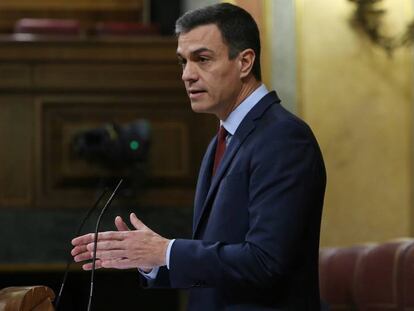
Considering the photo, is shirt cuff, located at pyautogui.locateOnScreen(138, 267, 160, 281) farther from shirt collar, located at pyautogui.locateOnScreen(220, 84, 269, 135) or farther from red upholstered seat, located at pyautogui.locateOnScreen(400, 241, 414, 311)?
red upholstered seat, located at pyautogui.locateOnScreen(400, 241, 414, 311)

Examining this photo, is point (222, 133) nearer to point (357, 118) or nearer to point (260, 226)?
point (260, 226)

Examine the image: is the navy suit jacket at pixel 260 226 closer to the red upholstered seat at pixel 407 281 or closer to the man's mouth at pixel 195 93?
the man's mouth at pixel 195 93

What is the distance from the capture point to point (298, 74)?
4070mm

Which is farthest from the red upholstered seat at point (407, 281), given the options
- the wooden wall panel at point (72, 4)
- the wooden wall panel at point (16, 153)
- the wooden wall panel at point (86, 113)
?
the wooden wall panel at point (72, 4)

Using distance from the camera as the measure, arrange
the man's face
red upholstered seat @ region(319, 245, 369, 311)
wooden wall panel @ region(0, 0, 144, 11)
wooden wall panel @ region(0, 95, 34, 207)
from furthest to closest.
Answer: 1. wooden wall panel @ region(0, 0, 144, 11)
2. wooden wall panel @ region(0, 95, 34, 207)
3. red upholstered seat @ region(319, 245, 369, 311)
4. the man's face

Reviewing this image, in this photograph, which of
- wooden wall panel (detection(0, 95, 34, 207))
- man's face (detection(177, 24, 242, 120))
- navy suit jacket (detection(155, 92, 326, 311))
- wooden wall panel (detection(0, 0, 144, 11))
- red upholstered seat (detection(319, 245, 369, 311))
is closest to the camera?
navy suit jacket (detection(155, 92, 326, 311))

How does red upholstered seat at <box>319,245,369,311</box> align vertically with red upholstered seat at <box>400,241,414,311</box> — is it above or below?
below

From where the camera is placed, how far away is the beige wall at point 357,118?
4.09 meters

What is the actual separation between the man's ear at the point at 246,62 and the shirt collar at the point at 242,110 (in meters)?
0.04

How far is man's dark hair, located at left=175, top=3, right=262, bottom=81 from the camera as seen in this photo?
5.79 ft

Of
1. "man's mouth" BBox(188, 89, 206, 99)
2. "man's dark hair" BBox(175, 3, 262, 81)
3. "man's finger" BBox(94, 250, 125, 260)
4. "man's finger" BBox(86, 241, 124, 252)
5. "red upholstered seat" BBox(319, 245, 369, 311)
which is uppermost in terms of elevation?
"man's dark hair" BBox(175, 3, 262, 81)

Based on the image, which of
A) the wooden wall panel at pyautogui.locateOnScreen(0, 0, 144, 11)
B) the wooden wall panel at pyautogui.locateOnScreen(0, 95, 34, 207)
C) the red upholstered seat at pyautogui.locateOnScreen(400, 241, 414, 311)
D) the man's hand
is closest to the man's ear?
the man's hand

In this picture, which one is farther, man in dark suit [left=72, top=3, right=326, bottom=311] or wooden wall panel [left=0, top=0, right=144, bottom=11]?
wooden wall panel [left=0, top=0, right=144, bottom=11]

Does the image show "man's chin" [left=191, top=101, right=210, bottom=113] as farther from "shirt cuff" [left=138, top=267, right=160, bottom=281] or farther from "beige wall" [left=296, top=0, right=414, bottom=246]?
"beige wall" [left=296, top=0, right=414, bottom=246]
